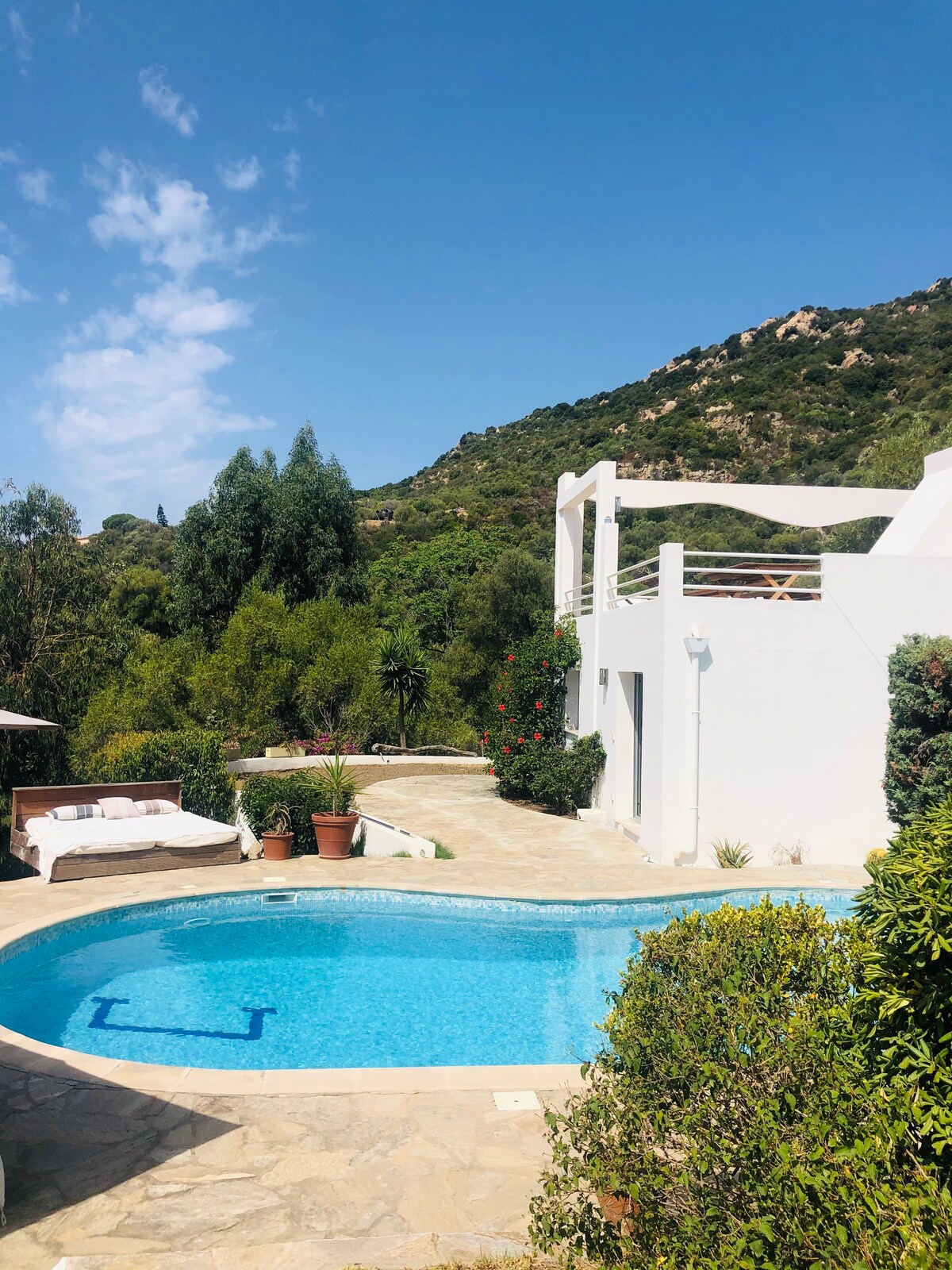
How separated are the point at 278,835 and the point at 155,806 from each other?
74.7 inches

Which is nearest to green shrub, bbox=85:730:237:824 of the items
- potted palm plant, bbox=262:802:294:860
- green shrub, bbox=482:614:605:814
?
potted palm plant, bbox=262:802:294:860

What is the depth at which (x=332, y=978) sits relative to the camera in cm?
833

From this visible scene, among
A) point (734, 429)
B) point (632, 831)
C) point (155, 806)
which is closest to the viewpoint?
point (155, 806)

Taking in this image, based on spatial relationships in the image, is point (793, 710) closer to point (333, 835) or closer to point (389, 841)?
point (389, 841)

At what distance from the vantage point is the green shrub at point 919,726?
1094cm

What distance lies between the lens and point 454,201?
22109mm

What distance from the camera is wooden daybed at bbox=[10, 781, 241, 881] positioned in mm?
10328

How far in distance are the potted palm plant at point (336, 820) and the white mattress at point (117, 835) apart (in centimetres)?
115

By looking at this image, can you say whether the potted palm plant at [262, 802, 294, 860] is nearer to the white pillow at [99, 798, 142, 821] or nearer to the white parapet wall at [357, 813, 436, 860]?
the white parapet wall at [357, 813, 436, 860]

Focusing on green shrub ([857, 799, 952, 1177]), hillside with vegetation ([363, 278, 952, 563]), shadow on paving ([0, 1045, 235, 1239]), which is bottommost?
shadow on paving ([0, 1045, 235, 1239])

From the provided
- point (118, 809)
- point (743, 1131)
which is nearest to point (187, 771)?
point (118, 809)

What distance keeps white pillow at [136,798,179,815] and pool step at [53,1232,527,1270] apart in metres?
9.00

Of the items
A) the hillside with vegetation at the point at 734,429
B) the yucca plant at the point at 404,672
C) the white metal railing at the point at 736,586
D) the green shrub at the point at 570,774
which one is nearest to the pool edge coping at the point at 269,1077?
the white metal railing at the point at 736,586

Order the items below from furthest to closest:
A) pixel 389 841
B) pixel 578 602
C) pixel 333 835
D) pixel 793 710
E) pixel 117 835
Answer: pixel 578 602 < pixel 389 841 < pixel 793 710 < pixel 333 835 < pixel 117 835
